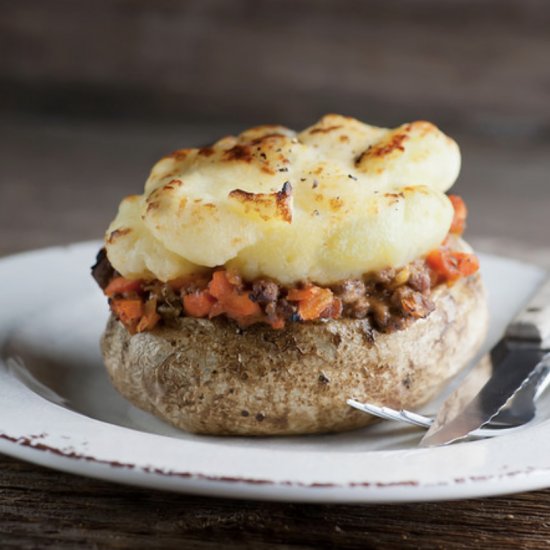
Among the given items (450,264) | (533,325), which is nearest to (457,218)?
(450,264)

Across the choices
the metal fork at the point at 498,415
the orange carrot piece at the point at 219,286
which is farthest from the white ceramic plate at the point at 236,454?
the orange carrot piece at the point at 219,286

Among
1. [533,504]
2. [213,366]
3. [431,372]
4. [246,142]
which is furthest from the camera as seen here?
[246,142]

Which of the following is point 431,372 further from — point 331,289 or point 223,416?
point 223,416

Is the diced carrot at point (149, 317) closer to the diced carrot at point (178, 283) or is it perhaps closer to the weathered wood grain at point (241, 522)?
the diced carrot at point (178, 283)

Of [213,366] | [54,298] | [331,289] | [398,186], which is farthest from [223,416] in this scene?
[54,298]

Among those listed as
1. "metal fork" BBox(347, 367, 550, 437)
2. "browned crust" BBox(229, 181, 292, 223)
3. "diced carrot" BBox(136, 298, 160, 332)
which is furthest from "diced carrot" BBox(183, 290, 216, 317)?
"metal fork" BBox(347, 367, 550, 437)

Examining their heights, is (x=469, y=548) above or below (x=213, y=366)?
below

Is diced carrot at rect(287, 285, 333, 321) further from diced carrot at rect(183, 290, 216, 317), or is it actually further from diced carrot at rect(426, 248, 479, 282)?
diced carrot at rect(426, 248, 479, 282)
